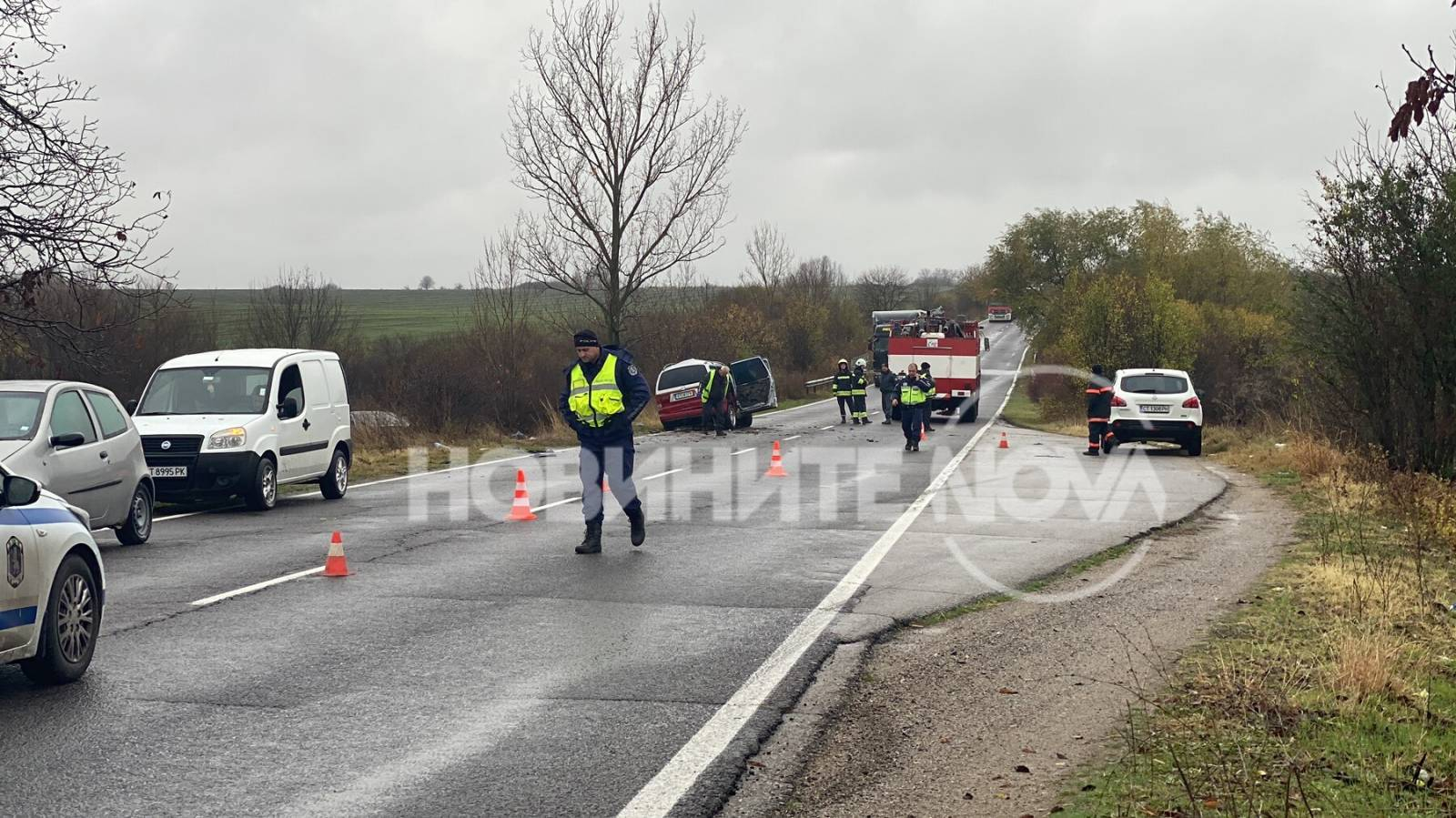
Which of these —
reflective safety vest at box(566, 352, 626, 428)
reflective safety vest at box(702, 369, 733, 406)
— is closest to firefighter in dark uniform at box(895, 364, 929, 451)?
reflective safety vest at box(702, 369, 733, 406)

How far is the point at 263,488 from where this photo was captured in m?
16.4

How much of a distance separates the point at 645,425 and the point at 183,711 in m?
33.5

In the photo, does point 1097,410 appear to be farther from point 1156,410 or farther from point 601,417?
point 601,417

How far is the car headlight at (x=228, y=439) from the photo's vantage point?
1608cm

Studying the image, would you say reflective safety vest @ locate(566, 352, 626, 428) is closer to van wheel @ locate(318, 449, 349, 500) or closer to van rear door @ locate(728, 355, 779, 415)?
van wheel @ locate(318, 449, 349, 500)

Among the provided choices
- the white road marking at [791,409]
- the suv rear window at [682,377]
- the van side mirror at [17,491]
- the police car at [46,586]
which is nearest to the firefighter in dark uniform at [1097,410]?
the suv rear window at [682,377]

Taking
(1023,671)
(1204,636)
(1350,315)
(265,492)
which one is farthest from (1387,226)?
(265,492)

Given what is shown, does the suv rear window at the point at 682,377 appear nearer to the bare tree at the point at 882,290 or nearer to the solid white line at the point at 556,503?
the solid white line at the point at 556,503

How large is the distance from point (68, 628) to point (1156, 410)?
22736 mm

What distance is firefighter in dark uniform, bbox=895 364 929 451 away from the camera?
26.8m

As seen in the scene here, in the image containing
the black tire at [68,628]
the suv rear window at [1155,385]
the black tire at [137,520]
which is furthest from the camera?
the suv rear window at [1155,385]

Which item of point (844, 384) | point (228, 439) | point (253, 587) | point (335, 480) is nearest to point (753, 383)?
point (844, 384)

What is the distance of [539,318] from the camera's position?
48.8 meters

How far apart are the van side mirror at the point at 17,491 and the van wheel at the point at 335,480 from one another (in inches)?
460
